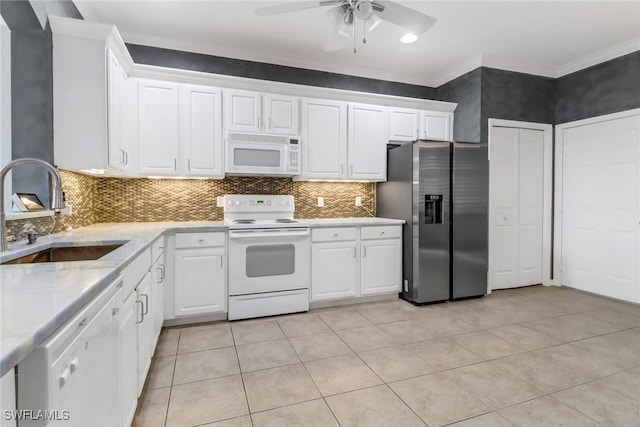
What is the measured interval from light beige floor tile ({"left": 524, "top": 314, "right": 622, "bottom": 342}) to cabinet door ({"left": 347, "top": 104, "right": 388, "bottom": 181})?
2205mm

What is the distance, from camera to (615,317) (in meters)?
3.24

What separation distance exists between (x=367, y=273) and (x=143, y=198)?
252 centimetres

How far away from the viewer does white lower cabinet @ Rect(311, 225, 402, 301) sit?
345 centimetres

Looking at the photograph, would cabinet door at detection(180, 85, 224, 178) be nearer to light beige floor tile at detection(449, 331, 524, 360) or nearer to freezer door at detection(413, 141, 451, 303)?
freezer door at detection(413, 141, 451, 303)

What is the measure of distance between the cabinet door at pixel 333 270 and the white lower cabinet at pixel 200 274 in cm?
92

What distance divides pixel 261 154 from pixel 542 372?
9.81ft

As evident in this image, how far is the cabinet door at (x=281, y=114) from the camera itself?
3.48 m

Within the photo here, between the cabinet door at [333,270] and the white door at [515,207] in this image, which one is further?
the white door at [515,207]

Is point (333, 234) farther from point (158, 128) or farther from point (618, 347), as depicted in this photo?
point (618, 347)

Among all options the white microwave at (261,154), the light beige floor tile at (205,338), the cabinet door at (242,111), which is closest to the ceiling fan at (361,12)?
the cabinet door at (242,111)

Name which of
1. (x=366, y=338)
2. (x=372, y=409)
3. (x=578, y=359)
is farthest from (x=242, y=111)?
(x=578, y=359)

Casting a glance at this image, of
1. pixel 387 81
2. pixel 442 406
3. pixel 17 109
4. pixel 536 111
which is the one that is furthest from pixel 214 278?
pixel 536 111

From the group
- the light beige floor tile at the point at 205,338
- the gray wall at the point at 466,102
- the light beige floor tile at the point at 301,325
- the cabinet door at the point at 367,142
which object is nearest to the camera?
the light beige floor tile at the point at 205,338

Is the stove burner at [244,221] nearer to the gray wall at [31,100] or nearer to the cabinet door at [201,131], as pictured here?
the cabinet door at [201,131]
